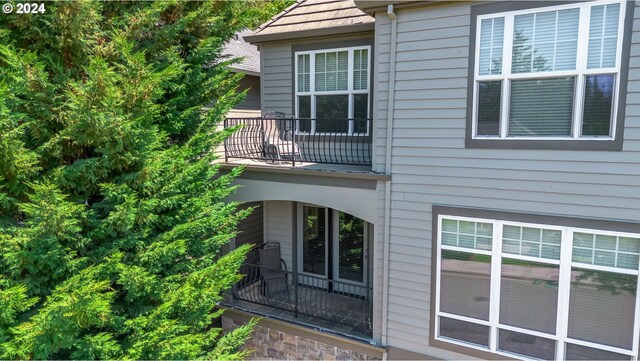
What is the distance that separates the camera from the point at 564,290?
4.80 m

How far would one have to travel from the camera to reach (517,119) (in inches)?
195

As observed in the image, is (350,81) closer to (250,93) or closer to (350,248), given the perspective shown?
(350,248)

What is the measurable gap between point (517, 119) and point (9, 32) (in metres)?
6.27

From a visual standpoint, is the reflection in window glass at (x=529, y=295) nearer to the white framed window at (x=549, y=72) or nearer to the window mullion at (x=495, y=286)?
the window mullion at (x=495, y=286)

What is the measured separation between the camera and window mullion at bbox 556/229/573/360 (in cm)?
475

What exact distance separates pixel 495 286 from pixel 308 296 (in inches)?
149

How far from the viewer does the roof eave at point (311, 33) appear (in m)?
6.75

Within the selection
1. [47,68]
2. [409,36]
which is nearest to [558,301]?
[409,36]

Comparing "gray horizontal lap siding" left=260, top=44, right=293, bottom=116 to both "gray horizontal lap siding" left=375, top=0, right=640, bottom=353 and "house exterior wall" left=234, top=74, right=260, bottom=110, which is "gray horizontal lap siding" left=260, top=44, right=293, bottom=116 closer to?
"gray horizontal lap siding" left=375, top=0, right=640, bottom=353

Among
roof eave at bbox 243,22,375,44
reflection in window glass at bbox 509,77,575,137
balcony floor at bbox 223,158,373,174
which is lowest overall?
balcony floor at bbox 223,158,373,174

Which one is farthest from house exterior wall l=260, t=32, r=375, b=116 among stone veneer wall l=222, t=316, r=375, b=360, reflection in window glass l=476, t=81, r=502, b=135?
stone veneer wall l=222, t=316, r=375, b=360

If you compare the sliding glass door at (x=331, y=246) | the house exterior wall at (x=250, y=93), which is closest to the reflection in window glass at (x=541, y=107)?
the sliding glass door at (x=331, y=246)

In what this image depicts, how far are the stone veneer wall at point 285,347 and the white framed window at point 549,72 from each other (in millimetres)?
3984

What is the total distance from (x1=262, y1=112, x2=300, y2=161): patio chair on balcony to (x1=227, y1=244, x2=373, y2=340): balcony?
214cm
